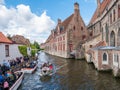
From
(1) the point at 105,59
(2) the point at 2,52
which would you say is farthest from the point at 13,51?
(1) the point at 105,59

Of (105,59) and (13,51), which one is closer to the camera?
(105,59)

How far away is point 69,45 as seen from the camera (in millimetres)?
39844

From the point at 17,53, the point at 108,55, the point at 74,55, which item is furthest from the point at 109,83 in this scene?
the point at 74,55

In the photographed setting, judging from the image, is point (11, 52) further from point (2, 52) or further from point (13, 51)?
point (2, 52)

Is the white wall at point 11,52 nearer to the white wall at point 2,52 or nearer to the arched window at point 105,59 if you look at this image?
the white wall at point 2,52

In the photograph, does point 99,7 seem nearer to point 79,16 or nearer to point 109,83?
point 79,16

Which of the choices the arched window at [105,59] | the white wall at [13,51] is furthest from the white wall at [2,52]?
the arched window at [105,59]

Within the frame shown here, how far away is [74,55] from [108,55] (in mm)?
20067

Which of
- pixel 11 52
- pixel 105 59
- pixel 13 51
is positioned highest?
pixel 13 51

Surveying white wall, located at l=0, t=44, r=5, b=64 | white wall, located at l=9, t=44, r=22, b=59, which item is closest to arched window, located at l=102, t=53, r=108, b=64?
white wall, located at l=0, t=44, r=5, b=64

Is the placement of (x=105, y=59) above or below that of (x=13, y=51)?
below

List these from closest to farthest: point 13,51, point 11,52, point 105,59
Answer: point 105,59
point 11,52
point 13,51

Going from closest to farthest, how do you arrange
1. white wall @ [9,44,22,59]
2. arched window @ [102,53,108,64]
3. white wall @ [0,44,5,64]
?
1. white wall @ [0,44,5,64]
2. arched window @ [102,53,108,64]
3. white wall @ [9,44,22,59]

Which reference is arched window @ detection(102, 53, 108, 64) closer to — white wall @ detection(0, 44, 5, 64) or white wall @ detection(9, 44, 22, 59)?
white wall @ detection(0, 44, 5, 64)
